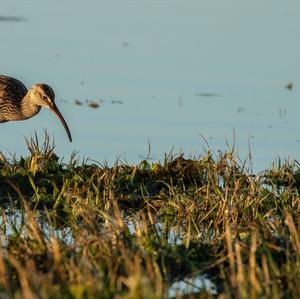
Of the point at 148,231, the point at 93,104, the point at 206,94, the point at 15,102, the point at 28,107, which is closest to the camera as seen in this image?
the point at 148,231

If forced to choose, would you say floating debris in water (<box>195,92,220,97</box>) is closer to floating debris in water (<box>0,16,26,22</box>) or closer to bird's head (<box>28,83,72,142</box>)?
bird's head (<box>28,83,72,142</box>)

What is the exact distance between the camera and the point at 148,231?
8.65 meters

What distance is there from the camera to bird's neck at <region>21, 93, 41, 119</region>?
49.2ft

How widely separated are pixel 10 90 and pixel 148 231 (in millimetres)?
6964

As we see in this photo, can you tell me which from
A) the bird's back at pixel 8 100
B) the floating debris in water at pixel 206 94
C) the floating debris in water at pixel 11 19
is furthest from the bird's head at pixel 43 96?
the floating debris in water at pixel 11 19

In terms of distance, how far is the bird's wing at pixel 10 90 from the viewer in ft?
49.8

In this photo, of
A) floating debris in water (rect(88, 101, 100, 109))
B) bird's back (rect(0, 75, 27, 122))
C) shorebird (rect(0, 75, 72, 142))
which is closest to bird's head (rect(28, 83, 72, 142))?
shorebird (rect(0, 75, 72, 142))

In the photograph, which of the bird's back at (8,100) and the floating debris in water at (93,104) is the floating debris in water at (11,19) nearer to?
the floating debris in water at (93,104)

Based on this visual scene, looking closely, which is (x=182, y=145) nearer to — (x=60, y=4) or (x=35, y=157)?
(x=35, y=157)

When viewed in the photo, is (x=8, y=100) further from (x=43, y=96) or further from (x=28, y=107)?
(x=43, y=96)

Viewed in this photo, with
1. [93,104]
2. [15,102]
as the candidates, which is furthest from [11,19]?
[15,102]

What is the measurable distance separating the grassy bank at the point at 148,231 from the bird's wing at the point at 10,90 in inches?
116

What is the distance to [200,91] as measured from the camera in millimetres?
18016

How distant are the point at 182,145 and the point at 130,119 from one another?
4.81 ft
